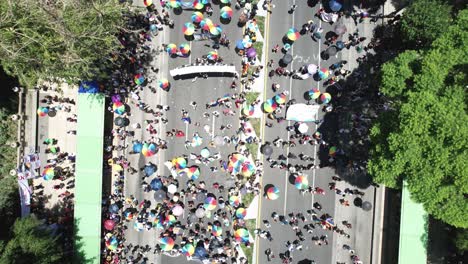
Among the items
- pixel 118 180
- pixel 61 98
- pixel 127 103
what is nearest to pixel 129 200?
pixel 118 180

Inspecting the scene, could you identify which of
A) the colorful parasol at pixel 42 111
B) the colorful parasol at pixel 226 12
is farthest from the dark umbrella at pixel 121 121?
the colorful parasol at pixel 226 12

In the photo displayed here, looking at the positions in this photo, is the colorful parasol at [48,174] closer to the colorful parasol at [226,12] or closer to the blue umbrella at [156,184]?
the blue umbrella at [156,184]

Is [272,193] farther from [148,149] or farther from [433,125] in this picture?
[433,125]

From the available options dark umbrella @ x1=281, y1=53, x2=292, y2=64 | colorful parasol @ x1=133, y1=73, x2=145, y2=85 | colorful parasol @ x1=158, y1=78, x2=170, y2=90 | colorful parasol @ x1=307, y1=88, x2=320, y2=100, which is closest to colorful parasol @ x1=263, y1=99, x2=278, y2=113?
colorful parasol @ x1=307, y1=88, x2=320, y2=100

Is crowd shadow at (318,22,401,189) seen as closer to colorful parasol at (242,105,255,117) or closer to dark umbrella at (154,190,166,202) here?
colorful parasol at (242,105,255,117)

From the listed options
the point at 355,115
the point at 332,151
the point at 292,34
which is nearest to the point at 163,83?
the point at 292,34
